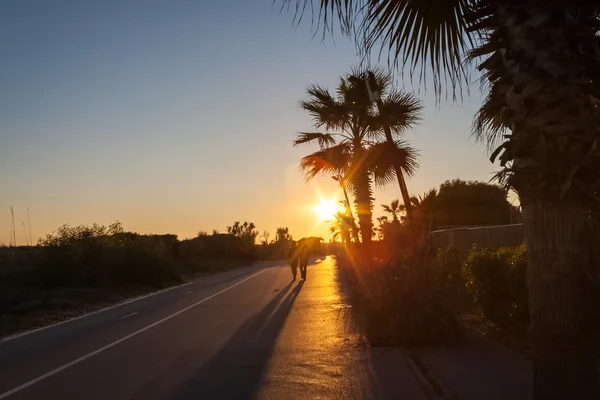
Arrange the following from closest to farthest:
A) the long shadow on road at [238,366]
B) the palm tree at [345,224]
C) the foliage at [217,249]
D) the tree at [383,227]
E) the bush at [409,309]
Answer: the long shadow on road at [238,366]
the bush at [409,309]
the tree at [383,227]
the palm tree at [345,224]
the foliage at [217,249]

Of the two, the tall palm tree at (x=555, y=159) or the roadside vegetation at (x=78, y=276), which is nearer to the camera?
the tall palm tree at (x=555, y=159)

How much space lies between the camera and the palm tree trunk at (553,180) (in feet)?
13.4

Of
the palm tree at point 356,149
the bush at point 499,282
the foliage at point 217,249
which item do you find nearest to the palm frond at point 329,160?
the palm tree at point 356,149

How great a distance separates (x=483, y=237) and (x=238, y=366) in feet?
43.3

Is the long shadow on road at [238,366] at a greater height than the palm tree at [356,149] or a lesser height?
lesser

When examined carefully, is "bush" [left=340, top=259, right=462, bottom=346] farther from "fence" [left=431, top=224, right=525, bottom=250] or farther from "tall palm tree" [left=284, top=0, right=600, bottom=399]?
"tall palm tree" [left=284, top=0, right=600, bottom=399]

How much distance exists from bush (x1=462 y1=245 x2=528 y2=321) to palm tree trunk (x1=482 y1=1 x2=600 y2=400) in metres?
6.46

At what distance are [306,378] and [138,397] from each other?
2.18m

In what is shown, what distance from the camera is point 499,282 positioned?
→ 1159cm

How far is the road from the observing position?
8391mm

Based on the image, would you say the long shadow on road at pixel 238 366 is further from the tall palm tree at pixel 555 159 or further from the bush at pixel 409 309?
the tall palm tree at pixel 555 159

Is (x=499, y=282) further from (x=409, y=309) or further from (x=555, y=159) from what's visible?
(x=555, y=159)

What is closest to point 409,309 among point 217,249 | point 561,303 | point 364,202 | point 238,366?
point 238,366

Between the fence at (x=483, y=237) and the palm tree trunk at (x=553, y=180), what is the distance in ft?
36.7
